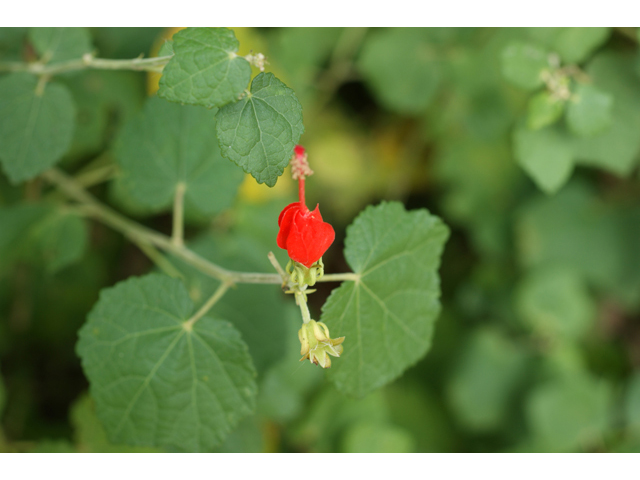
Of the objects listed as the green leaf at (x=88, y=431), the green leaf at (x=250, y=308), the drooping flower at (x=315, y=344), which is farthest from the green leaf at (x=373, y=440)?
the drooping flower at (x=315, y=344)

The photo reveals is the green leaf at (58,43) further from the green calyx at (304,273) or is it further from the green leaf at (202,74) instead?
the green calyx at (304,273)

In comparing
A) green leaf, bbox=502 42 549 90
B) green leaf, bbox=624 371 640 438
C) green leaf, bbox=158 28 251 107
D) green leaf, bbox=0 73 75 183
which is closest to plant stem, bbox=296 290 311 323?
green leaf, bbox=158 28 251 107

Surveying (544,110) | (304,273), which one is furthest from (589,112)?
(304,273)

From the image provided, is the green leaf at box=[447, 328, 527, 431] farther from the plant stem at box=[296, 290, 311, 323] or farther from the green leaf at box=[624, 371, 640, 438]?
the plant stem at box=[296, 290, 311, 323]

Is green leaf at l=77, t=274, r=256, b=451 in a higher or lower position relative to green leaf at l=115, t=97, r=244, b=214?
lower

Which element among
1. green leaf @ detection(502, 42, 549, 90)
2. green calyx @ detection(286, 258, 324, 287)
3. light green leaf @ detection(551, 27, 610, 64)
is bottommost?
green calyx @ detection(286, 258, 324, 287)

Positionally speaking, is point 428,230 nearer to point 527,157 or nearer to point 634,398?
point 527,157

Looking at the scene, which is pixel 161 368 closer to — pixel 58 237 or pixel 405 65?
pixel 58 237
